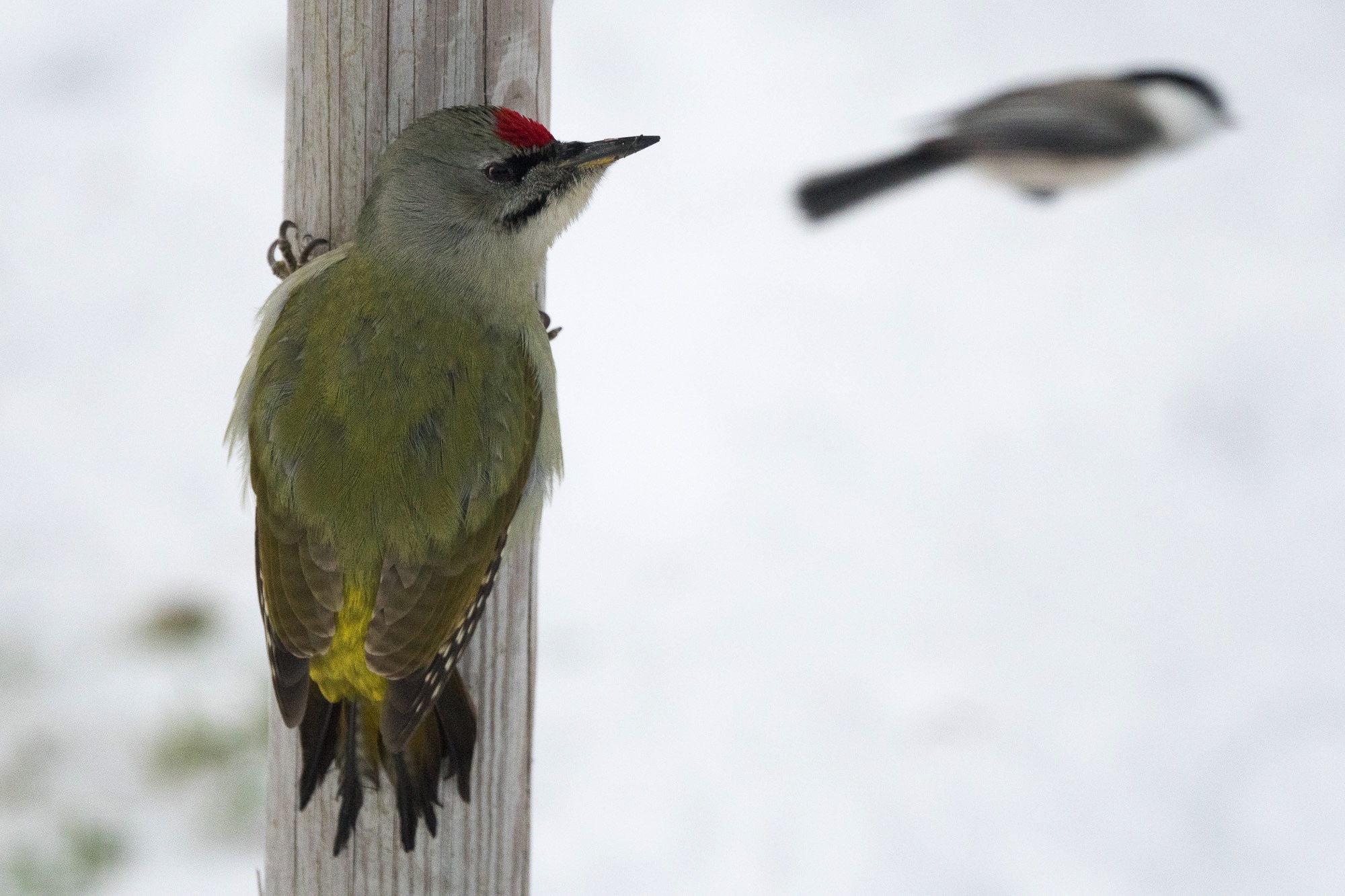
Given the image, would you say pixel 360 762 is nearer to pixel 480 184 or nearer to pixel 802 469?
pixel 480 184

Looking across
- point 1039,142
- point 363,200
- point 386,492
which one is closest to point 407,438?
point 386,492

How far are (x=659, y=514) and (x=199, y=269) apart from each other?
235cm

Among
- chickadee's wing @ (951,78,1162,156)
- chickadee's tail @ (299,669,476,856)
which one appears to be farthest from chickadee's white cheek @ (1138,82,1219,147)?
chickadee's tail @ (299,669,476,856)

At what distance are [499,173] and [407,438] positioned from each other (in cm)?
54

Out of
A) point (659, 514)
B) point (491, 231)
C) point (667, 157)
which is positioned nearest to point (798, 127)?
point (667, 157)

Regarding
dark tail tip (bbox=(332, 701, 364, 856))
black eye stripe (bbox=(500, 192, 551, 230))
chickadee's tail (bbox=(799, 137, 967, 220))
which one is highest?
chickadee's tail (bbox=(799, 137, 967, 220))

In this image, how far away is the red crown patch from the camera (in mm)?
2506

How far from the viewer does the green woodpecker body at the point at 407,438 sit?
2.47 m

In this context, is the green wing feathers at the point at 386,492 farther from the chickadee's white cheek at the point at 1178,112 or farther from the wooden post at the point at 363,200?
the chickadee's white cheek at the point at 1178,112

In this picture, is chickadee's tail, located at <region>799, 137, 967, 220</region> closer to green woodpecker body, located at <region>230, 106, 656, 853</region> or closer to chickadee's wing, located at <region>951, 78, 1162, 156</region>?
chickadee's wing, located at <region>951, 78, 1162, 156</region>

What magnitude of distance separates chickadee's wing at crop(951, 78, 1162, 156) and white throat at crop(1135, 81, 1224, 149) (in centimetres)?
14

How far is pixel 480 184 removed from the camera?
2650mm

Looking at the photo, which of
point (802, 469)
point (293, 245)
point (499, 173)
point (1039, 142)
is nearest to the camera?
point (499, 173)

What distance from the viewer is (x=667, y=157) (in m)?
7.18
